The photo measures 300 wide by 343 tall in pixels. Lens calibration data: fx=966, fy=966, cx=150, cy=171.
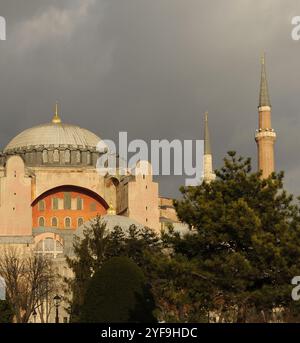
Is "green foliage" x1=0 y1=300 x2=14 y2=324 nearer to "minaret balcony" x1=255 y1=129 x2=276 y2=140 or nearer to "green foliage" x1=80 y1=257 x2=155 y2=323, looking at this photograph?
"green foliage" x1=80 y1=257 x2=155 y2=323

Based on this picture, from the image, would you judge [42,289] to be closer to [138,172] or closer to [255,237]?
[138,172]

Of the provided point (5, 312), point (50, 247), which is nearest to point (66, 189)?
point (50, 247)

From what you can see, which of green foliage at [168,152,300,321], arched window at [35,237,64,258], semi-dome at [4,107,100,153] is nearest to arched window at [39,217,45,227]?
semi-dome at [4,107,100,153]

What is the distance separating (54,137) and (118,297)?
4707cm

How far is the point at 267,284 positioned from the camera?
80.1 feet

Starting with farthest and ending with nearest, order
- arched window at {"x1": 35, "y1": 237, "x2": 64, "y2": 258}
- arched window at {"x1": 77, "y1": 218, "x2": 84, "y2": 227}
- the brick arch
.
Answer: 1. the brick arch
2. arched window at {"x1": 77, "y1": 218, "x2": 84, "y2": 227}
3. arched window at {"x1": 35, "y1": 237, "x2": 64, "y2": 258}

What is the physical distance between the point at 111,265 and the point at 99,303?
1036 mm

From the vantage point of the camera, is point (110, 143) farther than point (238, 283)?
Yes

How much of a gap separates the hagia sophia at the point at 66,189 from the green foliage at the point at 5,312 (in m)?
14.1

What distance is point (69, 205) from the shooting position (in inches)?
2522

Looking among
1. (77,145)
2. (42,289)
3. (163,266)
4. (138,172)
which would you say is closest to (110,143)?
(77,145)

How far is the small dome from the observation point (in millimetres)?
67750

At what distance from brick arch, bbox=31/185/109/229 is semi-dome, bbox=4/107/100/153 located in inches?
176

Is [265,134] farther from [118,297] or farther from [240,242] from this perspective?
[118,297]
